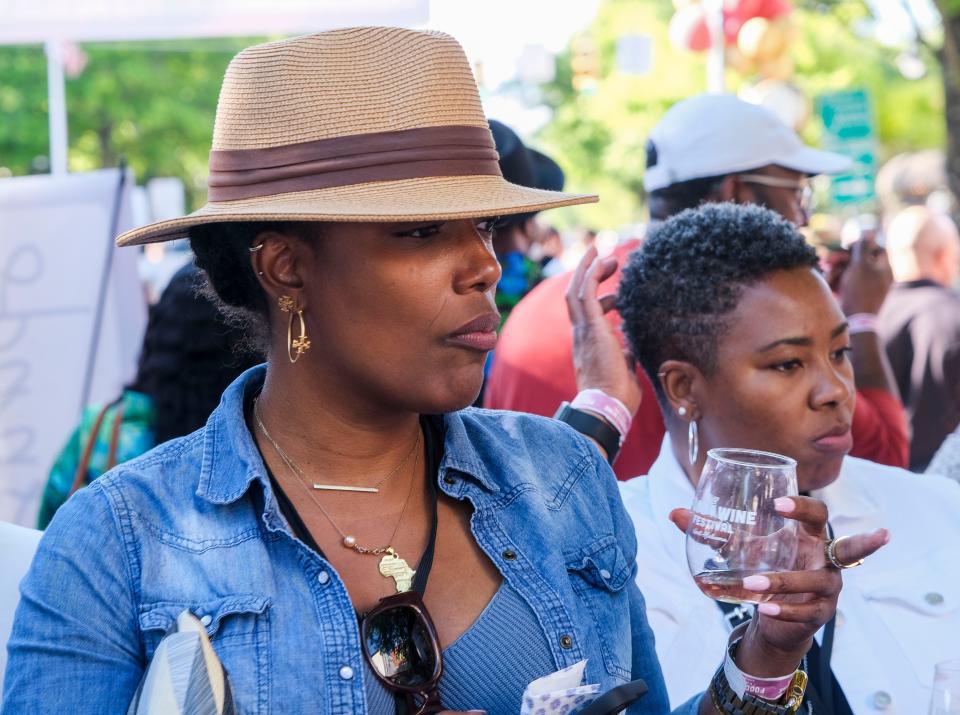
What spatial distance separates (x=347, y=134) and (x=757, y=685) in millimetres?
1198

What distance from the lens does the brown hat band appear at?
6.46ft

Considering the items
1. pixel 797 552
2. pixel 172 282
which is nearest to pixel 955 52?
pixel 172 282

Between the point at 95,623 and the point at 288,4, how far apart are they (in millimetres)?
3370

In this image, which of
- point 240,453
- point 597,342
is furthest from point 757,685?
point 597,342

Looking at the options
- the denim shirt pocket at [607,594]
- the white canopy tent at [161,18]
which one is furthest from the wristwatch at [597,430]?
the white canopy tent at [161,18]

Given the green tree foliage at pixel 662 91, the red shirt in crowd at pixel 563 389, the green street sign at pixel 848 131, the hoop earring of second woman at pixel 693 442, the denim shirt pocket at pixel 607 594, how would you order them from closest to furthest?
the denim shirt pocket at pixel 607 594 < the hoop earring of second woman at pixel 693 442 < the red shirt in crowd at pixel 563 389 < the green street sign at pixel 848 131 < the green tree foliage at pixel 662 91

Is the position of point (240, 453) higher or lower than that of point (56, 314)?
higher

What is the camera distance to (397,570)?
6.68 feet

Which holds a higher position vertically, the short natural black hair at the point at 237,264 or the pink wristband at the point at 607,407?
the short natural black hair at the point at 237,264

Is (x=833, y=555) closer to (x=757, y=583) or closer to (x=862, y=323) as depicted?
(x=757, y=583)

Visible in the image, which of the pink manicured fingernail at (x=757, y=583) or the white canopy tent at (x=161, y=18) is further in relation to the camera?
the white canopy tent at (x=161, y=18)

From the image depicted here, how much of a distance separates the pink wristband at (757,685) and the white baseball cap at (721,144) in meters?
2.65

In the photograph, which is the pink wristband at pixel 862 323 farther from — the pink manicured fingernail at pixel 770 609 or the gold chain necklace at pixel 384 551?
the gold chain necklace at pixel 384 551

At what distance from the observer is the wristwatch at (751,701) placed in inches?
78.2
